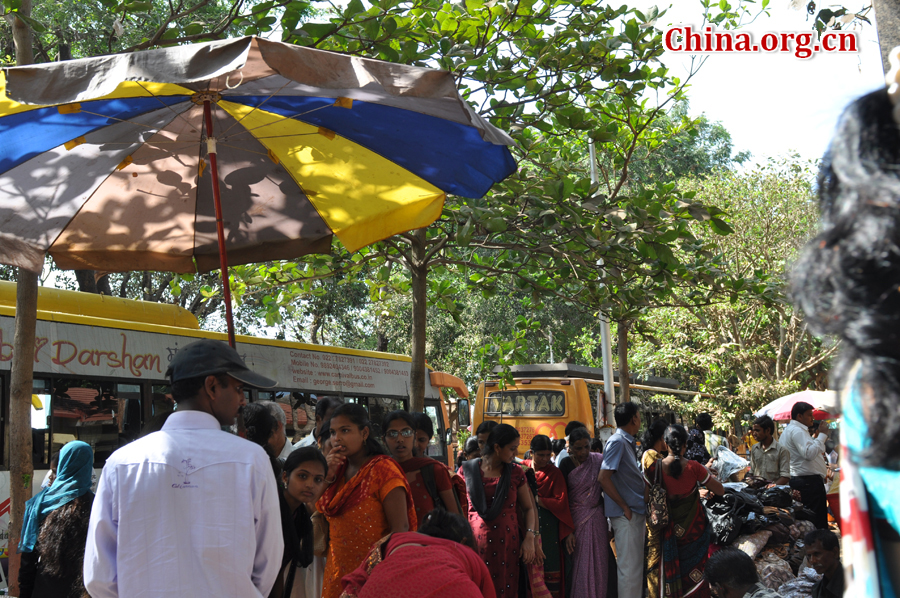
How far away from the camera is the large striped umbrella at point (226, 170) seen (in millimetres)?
3705

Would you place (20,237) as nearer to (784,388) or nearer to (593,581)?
(593,581)

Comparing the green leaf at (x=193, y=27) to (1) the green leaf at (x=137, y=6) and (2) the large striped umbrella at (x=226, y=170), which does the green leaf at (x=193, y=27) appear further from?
(2) the large striped umbrella at (x=226, y=170)

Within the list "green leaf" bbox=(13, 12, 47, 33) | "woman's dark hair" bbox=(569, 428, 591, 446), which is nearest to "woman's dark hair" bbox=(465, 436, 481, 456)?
"woman's dark hair" bbox=(569, 428, 591, 446)

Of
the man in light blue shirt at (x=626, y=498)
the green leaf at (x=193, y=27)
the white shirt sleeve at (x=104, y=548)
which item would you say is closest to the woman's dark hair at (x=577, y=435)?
the man in light blue shirt at (x=626, y=498)

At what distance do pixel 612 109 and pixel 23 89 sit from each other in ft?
17.8

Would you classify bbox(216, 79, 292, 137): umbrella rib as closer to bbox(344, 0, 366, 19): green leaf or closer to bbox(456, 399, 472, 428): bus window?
bbox(344, 0, 366, 19): green leaf

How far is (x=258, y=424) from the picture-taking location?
A: 425 centimetres

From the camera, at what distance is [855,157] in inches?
42.7

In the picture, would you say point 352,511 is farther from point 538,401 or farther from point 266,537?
point 538,401

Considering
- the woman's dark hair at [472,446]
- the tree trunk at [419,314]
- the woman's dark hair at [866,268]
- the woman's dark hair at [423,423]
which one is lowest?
the woman's dark hair at [472,446]

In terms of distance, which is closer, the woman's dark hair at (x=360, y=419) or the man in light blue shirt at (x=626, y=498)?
the woman's dark hair at (x=360, y=419)

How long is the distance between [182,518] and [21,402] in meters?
2.45

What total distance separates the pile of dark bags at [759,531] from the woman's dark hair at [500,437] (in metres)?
2.10

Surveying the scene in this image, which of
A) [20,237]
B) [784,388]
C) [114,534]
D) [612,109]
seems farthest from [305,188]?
[784,388]
